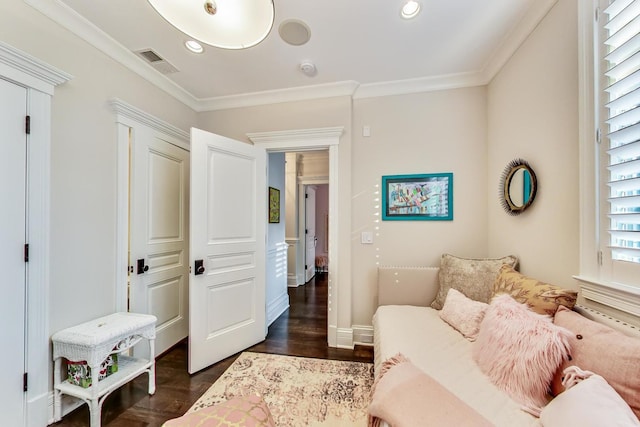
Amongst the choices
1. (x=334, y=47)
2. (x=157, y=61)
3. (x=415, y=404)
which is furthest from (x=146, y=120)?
(x=415, y=404)

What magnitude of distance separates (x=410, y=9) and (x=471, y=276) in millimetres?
2029

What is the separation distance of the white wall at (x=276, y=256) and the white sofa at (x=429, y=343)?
153cm

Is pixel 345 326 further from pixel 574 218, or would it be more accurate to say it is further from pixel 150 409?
pixel 574 218

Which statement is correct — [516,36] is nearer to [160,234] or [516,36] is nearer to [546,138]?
[546,138]

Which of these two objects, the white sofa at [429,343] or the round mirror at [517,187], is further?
the round mirror at [517,187]

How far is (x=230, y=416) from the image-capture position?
3.36ft

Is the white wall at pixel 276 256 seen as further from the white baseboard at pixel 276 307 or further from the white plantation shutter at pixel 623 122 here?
the white plantation shutter at pixel 623 122

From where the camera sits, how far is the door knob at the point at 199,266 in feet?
7.05

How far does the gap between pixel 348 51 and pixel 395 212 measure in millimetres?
1525

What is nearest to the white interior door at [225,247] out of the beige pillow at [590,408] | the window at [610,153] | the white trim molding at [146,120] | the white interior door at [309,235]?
the white trim molding at [146,120]

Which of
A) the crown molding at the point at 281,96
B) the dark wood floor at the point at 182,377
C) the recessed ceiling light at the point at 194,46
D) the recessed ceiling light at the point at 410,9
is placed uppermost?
the recessed ceiling light at the point at 410,9

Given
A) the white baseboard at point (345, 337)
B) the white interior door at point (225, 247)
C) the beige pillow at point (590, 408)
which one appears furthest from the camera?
the white baseboard at point (345, 337)

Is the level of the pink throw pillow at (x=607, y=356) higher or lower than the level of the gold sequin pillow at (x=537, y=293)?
lower

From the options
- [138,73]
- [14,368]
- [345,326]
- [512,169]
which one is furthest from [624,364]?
[138,73]
